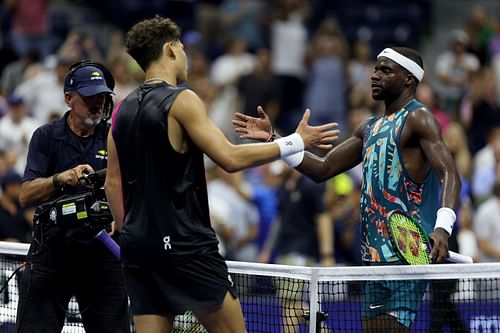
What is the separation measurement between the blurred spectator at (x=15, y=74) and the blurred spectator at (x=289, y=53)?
368cm

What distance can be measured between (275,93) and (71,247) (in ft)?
33.5

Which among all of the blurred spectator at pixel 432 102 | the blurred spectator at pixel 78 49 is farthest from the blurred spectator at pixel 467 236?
the blurred spectator at pixel 78 49

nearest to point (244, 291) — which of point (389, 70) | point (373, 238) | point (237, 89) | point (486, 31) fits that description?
point (373, 238)

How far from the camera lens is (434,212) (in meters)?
7.73

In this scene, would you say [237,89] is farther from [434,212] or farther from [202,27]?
[434,212]

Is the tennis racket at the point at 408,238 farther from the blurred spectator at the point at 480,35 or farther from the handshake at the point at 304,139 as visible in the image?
the blurred spectator at the point at 480,35

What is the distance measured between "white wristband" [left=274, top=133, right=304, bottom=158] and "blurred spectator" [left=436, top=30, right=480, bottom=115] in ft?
37.7

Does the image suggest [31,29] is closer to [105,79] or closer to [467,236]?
[467,236]

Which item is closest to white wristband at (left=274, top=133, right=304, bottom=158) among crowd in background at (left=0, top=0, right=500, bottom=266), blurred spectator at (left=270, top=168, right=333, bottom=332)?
crowd in background at (left=0, top=0, right=500, bottom=266)

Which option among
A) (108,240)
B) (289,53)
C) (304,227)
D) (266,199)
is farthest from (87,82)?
(289,53)

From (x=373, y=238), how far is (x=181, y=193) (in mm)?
1578

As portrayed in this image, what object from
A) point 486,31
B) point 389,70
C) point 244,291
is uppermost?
point 486,31

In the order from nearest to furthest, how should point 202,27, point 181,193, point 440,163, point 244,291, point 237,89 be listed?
point 181,193 → point 440,163 → point 244,291 → point 237,89 → point 202,27

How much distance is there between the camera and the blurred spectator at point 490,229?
13.9 m
